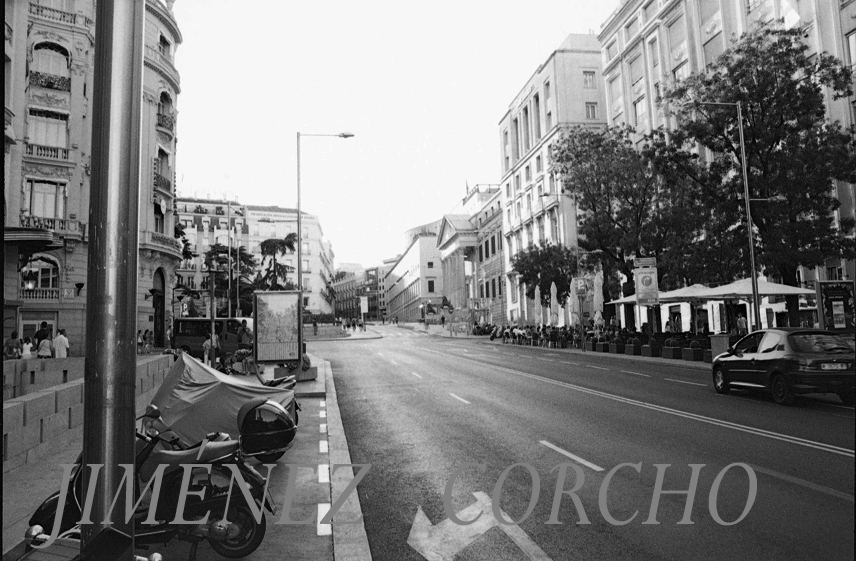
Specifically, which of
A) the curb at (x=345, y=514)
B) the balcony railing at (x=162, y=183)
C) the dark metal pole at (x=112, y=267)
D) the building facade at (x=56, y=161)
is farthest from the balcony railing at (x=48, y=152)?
the dark metal pole at (x=112, y=267)

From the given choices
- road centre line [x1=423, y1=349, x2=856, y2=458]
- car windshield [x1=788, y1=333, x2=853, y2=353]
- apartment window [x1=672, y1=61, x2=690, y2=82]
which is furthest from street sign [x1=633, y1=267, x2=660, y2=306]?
apartment window [x1=672, y1=61, x2=690, y2=82]

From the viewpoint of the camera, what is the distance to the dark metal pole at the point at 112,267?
2828 millimetres

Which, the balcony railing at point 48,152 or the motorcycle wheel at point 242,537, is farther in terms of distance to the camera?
the balcony railing at point 48,152

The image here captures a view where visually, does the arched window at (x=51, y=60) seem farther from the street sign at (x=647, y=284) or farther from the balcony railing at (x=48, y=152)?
the street sign at (x=647, y=284)

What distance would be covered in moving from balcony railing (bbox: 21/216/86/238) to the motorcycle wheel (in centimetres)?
3059

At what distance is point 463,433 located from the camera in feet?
35.1

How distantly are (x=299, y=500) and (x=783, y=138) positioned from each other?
22923mm

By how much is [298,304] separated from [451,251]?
89.1 m

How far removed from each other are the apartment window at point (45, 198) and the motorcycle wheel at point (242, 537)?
32097mm

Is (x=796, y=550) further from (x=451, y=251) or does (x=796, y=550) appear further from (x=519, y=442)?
(x=451, y=251)

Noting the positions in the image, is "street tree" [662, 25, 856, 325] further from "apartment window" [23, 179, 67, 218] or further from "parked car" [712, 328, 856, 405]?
"apartment window" [23, 179, 67, 218]

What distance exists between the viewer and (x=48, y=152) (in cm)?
3216

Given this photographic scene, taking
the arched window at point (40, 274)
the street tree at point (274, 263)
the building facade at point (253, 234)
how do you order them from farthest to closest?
the building facade at point (253, 234), the street tree at point (274, 263), the arched window at point (40, 274)

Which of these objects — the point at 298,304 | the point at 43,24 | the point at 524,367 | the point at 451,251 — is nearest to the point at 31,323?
the point at 43,24
